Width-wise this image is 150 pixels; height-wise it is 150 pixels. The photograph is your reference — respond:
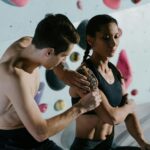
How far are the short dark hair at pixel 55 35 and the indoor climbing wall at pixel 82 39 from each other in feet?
1.56

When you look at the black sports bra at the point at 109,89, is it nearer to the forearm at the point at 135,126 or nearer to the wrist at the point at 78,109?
the forearm at the point at 135,126

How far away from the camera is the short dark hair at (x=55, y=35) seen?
112 centimetres

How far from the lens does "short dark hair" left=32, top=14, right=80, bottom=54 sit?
112 centimetres

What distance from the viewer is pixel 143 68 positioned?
88.6 inches

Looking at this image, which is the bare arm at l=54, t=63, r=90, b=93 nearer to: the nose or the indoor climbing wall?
the nose

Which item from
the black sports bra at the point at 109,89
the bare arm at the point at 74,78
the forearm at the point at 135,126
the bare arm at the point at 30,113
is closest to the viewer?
the bare arm at the point at 30,113

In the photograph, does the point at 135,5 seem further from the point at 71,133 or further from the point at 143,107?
the point at 71,133

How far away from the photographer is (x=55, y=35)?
1.12 m

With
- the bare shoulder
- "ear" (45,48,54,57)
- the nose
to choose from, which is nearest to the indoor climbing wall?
the bare shoulder

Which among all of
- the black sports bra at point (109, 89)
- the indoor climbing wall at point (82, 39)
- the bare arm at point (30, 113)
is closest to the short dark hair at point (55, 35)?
the bare arm at point (30, 113)

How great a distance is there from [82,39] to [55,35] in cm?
75

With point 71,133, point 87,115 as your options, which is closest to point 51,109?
point 71,133

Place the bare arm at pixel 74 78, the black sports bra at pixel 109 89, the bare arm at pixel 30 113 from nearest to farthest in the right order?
1. the bare arm at pixel 30 113
2. the bare arm at pixel 74 78
3. the black sports bra at pixel 109 89

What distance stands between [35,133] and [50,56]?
0.22 metres
